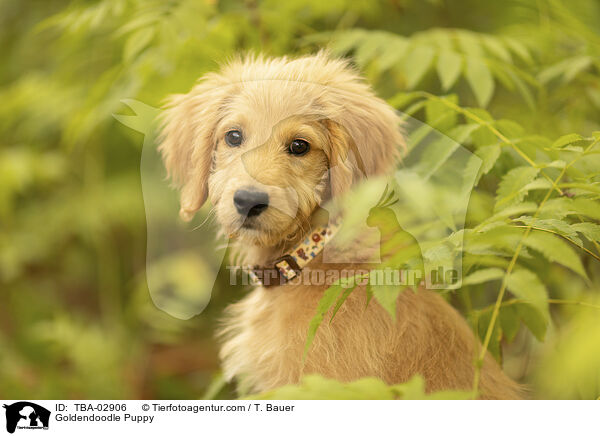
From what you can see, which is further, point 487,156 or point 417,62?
point 417,62

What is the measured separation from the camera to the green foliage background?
116 cm

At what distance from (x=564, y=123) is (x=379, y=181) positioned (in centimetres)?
95

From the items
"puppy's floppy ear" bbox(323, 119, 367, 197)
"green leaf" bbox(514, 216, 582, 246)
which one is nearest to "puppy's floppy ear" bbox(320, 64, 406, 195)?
"puppy's floppy ear" bbox(323, 119, 367, 197)

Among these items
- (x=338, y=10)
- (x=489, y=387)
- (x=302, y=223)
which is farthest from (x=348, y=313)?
(x=338, y=10)

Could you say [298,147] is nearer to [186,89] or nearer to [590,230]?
[186,89]

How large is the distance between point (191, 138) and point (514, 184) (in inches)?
28.0

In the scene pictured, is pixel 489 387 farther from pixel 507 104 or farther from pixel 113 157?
pixel 113 157

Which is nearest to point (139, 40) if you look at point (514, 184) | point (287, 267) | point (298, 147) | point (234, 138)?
point (234, 138)

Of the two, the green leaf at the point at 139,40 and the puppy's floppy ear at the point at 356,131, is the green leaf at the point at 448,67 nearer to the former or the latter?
the puppy's floppy ear at the point at 356,131

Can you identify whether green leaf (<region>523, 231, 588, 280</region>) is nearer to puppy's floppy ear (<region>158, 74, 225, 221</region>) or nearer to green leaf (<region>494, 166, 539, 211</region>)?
green leaf (<region>494, 166, 539, 211</region>)

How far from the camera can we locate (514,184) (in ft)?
3.80

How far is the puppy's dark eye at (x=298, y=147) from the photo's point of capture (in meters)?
1.16

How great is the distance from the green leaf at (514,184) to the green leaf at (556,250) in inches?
7.1
